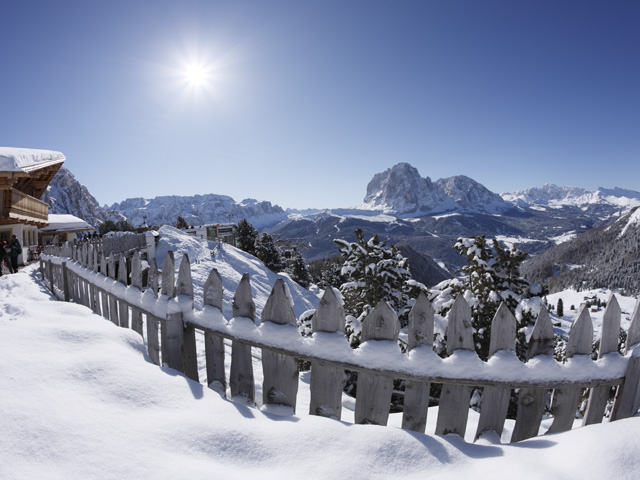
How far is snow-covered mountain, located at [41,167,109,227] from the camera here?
539 ft

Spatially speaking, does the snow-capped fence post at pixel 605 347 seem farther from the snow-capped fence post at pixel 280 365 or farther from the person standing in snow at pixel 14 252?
the person standing in snow at pixel 14 252

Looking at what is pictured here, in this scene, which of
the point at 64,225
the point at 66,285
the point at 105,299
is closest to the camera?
the point at 105,299

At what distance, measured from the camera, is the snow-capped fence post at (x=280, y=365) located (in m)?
2.27

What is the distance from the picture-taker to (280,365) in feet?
7.54

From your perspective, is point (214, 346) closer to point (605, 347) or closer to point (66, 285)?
point (605, 347)

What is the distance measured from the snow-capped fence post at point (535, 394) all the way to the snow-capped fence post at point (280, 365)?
5.12ft

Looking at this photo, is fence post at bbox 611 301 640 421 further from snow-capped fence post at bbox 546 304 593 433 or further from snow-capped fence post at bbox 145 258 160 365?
snow-capped fence post at bbox 145 258 160 365

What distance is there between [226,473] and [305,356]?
2.73ft

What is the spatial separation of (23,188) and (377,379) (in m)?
30.0

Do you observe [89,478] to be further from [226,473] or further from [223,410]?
[223,410]

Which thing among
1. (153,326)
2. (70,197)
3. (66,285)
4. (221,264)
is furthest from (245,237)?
(70,197)

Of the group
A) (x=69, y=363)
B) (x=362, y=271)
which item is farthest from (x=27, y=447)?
(x=362, y=271)

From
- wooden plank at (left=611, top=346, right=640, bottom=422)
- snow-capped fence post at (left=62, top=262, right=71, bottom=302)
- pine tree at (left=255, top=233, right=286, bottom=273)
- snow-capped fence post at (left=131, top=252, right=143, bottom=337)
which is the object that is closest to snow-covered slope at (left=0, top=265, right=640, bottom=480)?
wooden plank at (left=611, top=346, right=640, bottom=422)

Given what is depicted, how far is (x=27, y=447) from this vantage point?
140 cm
